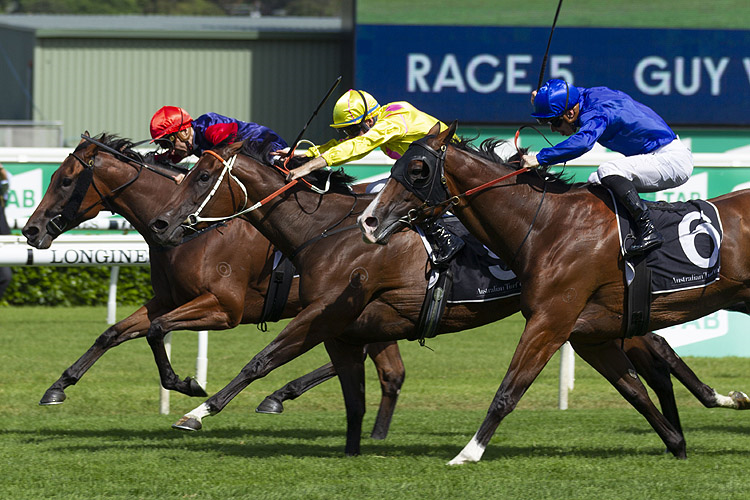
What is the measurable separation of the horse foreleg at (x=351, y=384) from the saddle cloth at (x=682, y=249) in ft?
4.52

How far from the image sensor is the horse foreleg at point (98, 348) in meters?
6.14

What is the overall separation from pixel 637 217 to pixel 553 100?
0.65m

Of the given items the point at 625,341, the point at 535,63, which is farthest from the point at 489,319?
the point at 535,63

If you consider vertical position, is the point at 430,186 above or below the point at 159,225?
above

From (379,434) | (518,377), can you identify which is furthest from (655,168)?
(379,434)

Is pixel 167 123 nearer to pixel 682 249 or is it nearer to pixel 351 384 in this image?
pixel 351 384

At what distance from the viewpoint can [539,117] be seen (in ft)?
18.0

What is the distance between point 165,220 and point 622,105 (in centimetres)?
214

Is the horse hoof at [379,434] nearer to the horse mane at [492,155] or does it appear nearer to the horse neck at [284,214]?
the horse neck at [284,214]

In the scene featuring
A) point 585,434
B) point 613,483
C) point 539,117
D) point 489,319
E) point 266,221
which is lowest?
point 585,434

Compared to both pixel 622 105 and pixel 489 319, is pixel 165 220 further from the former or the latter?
pixel 622 105

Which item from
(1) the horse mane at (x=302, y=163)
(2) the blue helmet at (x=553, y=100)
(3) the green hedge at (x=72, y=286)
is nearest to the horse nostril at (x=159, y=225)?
(1) the horse mane at (x=302, y=163)

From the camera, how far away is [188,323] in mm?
6305

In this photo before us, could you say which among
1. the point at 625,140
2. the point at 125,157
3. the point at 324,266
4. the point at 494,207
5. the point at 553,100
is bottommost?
the point at 324,266
